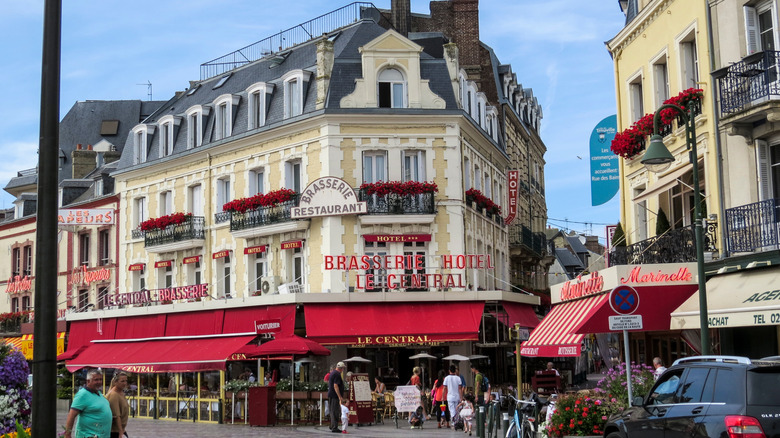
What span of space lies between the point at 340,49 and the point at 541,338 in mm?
14180

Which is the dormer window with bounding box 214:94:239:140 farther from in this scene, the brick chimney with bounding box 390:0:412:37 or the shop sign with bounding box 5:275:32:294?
the shop sign with bounding box 5:275:32:294

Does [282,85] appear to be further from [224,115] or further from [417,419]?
[417,419]

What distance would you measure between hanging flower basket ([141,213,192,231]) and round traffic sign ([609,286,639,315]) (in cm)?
2239

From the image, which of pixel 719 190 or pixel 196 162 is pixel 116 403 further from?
pixel 196 162

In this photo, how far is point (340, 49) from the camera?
3167 centimetres

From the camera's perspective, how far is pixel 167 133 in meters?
35.3

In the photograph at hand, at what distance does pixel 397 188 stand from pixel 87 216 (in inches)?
561

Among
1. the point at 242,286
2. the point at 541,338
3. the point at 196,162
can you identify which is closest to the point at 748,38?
the point at 541,338

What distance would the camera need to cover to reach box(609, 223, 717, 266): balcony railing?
17719mm

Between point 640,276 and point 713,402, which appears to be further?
point 640,276

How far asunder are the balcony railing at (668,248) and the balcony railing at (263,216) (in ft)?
38.0

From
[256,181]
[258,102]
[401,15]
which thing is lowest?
[256,181]

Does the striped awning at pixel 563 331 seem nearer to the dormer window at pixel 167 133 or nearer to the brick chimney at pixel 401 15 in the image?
the brick chimney at pixel 401 15

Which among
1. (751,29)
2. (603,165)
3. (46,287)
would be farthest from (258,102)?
(46,287)
